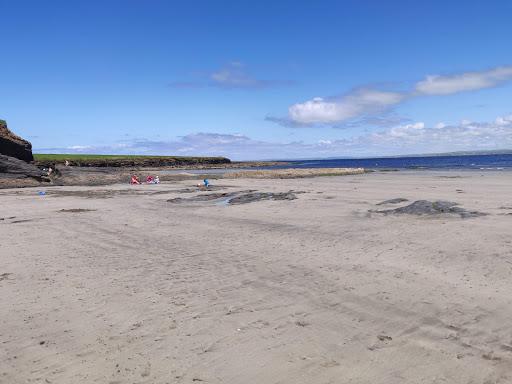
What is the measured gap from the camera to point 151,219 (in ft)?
60.0

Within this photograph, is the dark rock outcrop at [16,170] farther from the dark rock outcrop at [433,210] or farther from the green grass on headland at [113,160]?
the green grass on headland at [113,160]

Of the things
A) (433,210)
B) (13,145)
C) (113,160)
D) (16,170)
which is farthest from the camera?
(113,160)

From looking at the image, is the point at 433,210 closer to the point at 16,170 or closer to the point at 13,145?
the point at 16,170

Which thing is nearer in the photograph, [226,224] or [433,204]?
[226,224]

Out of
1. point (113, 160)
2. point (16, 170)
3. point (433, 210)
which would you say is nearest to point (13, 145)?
point (16, 170)

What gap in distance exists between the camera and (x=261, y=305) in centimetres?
761

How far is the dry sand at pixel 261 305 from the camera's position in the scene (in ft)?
18.0

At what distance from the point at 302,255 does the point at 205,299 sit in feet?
12.8

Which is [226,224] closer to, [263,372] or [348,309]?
[348,309]

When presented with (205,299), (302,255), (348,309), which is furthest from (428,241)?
(205,299)

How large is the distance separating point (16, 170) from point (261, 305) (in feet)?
134

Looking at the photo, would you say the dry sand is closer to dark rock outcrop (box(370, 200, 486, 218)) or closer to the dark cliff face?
dark rock outcrop (box(370, 200, 486, 218))

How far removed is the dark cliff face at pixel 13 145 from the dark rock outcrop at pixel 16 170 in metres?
4.56

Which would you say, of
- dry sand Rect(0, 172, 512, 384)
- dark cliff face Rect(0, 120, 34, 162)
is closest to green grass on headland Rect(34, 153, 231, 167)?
dark cliff face Rect(0, 120, 34, 162)
